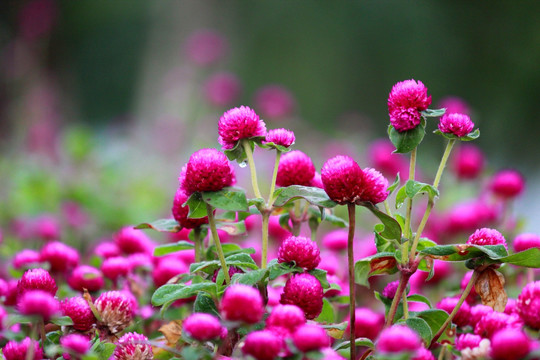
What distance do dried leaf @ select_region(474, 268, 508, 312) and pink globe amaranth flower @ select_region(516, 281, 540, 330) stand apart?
0.38 feet

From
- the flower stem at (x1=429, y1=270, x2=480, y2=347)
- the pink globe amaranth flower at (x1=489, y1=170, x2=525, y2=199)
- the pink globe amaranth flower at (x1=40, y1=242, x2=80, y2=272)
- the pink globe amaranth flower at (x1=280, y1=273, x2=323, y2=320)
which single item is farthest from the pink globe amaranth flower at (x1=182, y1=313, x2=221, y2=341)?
the pink globe amaranth flower at (x1=489, y1=170, x2=525, y2=199)

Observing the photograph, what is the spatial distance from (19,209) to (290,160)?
2362 millimetres

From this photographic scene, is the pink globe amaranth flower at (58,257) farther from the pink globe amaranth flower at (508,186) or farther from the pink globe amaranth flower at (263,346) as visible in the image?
the pink globe amaranth flower at (508,186)

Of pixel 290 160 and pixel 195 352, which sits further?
pixel 290 160

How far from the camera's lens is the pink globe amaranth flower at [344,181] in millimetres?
956

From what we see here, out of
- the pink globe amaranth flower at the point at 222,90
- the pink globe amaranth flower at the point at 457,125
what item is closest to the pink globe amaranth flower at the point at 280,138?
the pink globe amaranth flower at the point at 457,125

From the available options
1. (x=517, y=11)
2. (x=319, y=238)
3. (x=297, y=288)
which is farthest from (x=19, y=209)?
(x=517, y=11)

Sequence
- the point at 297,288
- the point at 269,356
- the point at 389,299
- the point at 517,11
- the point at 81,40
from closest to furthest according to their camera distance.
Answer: the point at 269,356, the point at 297,288, the point at 389,299, the point at 517,11, the point at 81,40

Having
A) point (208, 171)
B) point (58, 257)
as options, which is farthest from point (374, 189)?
point (58, 257)

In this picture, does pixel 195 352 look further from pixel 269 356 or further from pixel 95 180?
pixel 95 180

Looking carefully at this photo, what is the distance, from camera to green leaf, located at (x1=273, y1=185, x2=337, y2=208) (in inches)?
38.8

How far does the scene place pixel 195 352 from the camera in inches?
33.2

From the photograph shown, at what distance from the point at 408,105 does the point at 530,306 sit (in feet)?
1.22

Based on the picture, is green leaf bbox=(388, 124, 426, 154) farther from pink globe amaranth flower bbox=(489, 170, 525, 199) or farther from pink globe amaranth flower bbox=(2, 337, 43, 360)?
pink globe amaranth flower bbox=(489, 170, 525, 199)
